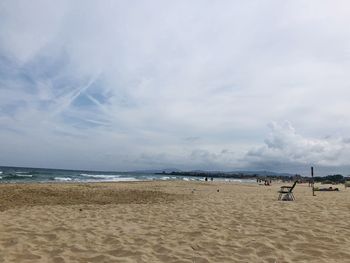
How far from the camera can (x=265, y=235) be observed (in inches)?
316

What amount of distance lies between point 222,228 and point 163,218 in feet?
6.93

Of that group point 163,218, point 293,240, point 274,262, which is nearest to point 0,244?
point 163,218

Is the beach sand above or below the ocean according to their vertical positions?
below

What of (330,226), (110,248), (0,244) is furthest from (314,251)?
(0,244)

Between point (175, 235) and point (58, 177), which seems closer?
point (175, 235)

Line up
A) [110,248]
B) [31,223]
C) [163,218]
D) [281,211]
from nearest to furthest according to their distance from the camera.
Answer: [110,248], [31,223], [163,218], [281,211]

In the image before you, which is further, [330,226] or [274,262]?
[330,226]

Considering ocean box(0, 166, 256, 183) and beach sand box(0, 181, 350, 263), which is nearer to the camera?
beach sand box(0, 181, 350, 263)

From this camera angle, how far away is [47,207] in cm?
1262

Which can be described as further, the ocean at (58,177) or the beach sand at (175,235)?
the ocean at (58,177)

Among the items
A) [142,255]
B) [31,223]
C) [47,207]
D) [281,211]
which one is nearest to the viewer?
[142,255]

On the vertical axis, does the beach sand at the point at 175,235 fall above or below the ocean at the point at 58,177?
below

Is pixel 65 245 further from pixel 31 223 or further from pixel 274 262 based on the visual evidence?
pixel 274 262

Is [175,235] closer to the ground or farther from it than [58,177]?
closer to the ground
